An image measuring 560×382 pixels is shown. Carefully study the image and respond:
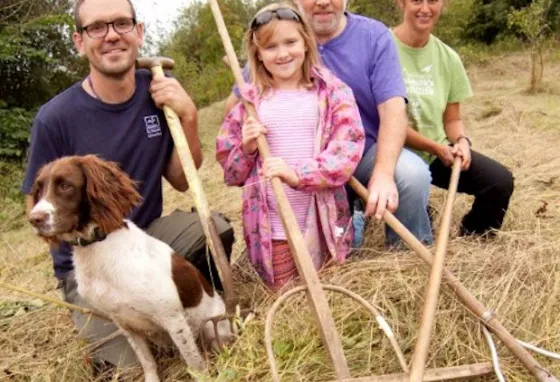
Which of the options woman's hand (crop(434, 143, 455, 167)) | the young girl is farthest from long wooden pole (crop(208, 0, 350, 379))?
woman's hand (crop(434, 143, 455, 167))

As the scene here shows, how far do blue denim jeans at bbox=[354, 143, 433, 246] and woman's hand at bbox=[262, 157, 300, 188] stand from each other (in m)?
0.64

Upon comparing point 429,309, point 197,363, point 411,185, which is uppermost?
point 411,185

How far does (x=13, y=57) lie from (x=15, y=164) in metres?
2.16

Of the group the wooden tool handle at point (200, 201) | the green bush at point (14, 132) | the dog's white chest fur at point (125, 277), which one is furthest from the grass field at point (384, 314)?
the green bush at point (14, 132)

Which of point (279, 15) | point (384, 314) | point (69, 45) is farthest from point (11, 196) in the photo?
point (384, 314)

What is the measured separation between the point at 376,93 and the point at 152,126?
1266 mm

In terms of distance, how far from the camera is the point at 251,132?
298 cm

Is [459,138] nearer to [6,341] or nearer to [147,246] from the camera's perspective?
[147,246]

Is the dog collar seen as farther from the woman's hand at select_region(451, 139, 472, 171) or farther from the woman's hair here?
the woman's hand at select_region(451, 139, 472, 171)

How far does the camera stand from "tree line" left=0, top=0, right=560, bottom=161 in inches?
448

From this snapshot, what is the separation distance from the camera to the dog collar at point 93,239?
2592 mm

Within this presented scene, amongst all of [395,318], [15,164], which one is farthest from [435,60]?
[15,164]

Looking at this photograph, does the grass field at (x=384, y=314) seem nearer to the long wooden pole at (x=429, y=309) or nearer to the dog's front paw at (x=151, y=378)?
the dog's front paw at (x=151, y=378)

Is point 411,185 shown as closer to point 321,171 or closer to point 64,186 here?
point 321,171
